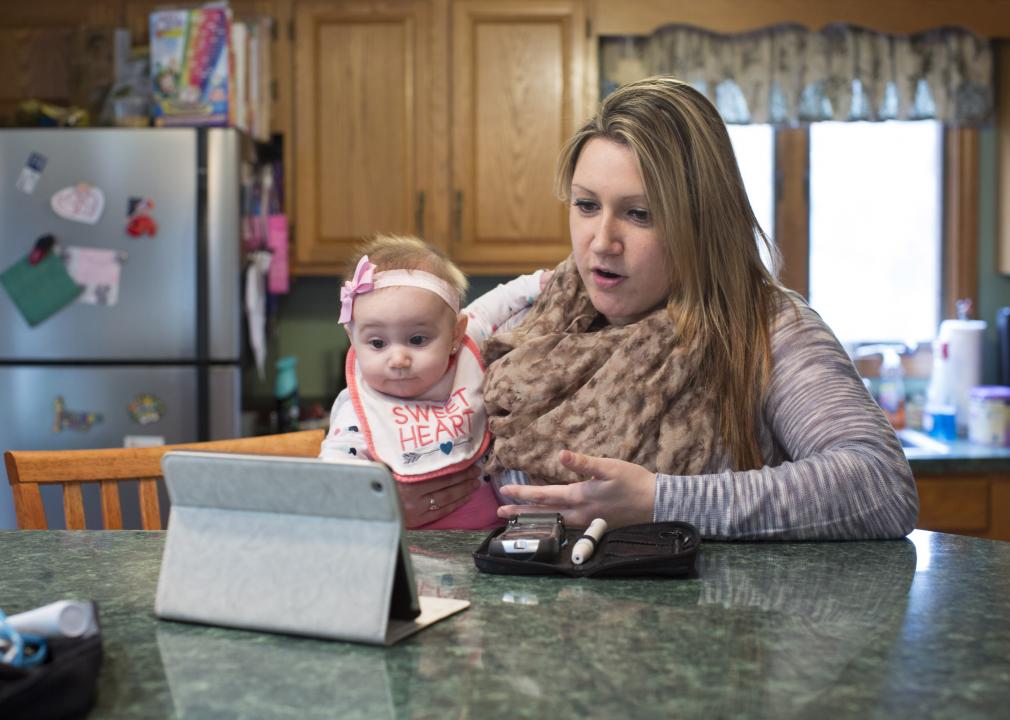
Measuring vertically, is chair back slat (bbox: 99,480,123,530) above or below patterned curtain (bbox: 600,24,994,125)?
below

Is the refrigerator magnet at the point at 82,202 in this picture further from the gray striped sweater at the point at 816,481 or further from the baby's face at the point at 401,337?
the gray striped sweater at the point at 816,481

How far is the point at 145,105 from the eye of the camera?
3182 mm

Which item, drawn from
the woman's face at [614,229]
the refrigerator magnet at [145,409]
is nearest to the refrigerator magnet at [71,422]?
the refrigerator magnet at [145,409]

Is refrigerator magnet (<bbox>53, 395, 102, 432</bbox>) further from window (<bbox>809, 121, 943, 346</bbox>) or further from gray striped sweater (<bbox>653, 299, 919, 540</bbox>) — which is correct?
window (<bbox>809, 121, 943, 346</bbox>)

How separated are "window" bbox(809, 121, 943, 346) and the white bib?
2.46 metres

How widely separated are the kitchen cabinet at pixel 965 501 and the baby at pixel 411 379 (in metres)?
1.94

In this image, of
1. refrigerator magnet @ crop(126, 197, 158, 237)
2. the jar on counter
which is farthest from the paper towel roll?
refrigerator magnet @ crop(126, 197, 158, 237)

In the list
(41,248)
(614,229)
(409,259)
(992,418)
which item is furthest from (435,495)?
(992,418)

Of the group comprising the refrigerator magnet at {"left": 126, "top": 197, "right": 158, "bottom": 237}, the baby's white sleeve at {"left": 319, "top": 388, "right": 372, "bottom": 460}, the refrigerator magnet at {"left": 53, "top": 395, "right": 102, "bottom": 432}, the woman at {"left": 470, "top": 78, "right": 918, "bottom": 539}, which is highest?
the refrigerator magnet at {"left": 126, "top": 197, "right": 158, "bottom": 237}

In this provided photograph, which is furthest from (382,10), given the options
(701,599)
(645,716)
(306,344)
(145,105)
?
(645,716)

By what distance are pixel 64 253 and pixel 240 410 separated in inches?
25.4

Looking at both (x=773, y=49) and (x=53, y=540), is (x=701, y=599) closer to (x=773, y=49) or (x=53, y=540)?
(x=53, y=540)

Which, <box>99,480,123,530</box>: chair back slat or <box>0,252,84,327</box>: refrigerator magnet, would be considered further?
<box>0,252,84,327</box>: refrigerator magnet

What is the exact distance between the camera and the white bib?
5.08 feet
